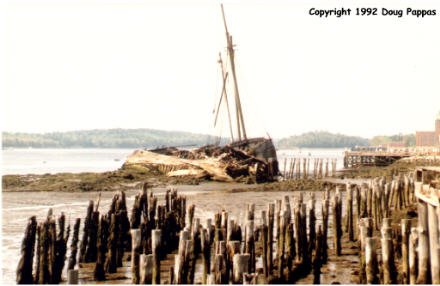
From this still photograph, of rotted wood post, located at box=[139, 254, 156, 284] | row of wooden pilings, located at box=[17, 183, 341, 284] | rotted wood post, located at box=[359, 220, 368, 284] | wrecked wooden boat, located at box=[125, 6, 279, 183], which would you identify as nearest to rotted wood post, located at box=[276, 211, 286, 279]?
row of wooden pilings, located at box=[17, 183, 341, 284]

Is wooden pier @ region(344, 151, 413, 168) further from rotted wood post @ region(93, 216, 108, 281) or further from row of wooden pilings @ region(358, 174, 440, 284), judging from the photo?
rotted wood post @ region(93, 216, 108, 281)

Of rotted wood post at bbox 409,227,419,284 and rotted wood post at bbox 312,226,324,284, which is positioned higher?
rotted wood post at bbox 409,227,419,284

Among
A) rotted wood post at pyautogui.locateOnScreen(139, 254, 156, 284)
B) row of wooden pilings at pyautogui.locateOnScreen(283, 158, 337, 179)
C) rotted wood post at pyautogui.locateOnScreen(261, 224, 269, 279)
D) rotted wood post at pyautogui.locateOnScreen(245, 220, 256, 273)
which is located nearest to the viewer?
rotted wood post at pyautogui.locateOnScreen(139, 254, 156, 284)

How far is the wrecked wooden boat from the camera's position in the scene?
42094 mm

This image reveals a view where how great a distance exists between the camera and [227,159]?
43.0 m

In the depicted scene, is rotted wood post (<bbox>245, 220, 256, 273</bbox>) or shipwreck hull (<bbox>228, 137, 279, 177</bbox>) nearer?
rotted wood post (<bbox>245, 220, 256, 273</bbox>)

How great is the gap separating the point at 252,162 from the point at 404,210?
24462 mm

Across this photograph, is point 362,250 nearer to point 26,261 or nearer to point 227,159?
point 26,261

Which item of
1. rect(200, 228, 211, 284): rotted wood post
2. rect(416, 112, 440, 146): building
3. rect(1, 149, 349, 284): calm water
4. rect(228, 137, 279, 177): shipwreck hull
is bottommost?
rect(1, 149, 349, 284): calm water

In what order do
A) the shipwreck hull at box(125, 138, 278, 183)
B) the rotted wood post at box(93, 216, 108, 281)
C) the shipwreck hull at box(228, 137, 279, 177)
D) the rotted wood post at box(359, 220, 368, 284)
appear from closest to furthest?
the rotted wood post at box(359, 220, 368, 284) < the rotted wood post at box(93, 216, 108, 281) < the shipwreck hull at box(125, 138, 278, 183) < the shipwreck hull at box(228, 137, 279, 177)

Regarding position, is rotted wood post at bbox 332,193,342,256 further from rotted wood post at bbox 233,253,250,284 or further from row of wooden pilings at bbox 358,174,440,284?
rotted wood post at bbox 233,253,250,284

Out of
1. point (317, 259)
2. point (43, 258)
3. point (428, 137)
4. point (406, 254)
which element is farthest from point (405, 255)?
point (428, 137)

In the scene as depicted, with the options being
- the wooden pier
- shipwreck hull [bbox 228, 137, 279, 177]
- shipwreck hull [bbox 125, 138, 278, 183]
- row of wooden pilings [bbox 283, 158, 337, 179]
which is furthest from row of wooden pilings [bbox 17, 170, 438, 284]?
the wooden pier

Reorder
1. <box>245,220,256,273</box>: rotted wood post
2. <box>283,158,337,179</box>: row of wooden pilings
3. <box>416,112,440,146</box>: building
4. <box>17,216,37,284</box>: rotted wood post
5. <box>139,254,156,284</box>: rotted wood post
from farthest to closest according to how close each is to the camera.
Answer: <box>416,112,440,146</box>: building
<box>283,158,337,179</box>: row of wooden pilings
<box>17,216,37,284</box>: rotted wood post
<box>245,220,256,273</box>: rotted wood post
<box>139,254,156,284</box>: rotted wood post
